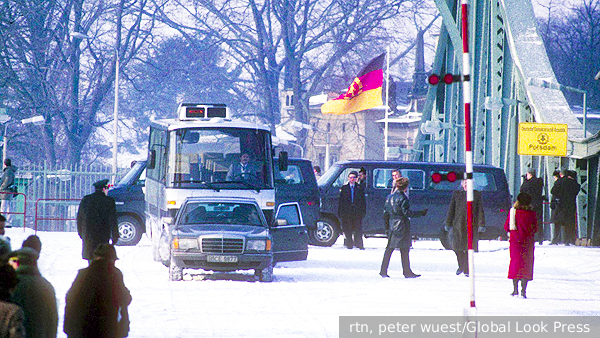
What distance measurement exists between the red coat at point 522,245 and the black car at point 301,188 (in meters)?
9.86

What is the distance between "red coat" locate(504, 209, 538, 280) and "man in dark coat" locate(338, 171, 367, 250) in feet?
29.8

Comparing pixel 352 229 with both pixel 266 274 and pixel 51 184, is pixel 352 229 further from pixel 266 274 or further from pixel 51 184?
pixel 51 184

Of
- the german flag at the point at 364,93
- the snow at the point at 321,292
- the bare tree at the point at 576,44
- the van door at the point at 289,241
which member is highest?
the bare tree at the point at 576,44

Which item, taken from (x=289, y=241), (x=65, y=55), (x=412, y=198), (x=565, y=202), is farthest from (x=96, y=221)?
(x=65, y=55)

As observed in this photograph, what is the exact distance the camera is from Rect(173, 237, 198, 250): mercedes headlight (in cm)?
1617

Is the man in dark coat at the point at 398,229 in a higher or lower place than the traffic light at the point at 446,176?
lower

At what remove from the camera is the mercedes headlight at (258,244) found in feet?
53.4

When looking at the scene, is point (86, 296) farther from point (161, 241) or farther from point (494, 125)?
point (494, 125)

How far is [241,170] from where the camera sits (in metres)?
19.5

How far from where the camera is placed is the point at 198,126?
19.8 metres

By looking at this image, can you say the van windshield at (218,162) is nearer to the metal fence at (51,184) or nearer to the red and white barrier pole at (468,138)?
the red and white barrier pole at (468,138)

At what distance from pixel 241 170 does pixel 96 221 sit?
457 cm

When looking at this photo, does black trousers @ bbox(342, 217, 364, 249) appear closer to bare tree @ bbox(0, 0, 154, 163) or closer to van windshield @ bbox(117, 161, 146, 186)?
van windshield @ bbox(117, 161, 146, 186)

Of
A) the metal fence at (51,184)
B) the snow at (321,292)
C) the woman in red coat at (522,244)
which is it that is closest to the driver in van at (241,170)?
the snow at (321,292)
